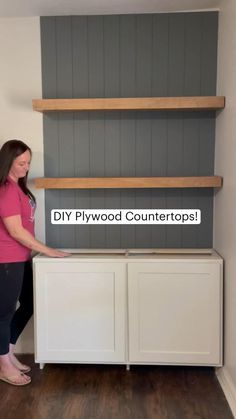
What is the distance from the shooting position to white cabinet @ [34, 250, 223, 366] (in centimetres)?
262

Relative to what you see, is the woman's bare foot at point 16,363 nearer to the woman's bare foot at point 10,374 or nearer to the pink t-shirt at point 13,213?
the woman's bare foot at point 10,374

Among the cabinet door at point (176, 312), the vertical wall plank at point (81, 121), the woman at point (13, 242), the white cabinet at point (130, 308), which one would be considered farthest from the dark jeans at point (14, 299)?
the cabinet door at point (176, 312)

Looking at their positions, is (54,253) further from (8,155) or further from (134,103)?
(134,103)

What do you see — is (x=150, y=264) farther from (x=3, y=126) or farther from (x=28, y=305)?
(x=3, y=126)

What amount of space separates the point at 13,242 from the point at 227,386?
4.99ft

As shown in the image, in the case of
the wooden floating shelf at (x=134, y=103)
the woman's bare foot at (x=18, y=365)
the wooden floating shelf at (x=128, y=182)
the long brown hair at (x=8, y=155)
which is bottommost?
the woman's bare foot at (x=18, y=365)

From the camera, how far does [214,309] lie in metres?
2.61

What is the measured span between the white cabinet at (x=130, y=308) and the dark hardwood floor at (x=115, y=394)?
0.36ft

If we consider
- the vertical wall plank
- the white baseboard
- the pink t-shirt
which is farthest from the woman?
the white baseboard

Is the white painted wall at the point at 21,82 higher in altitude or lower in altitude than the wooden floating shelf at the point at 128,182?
higher

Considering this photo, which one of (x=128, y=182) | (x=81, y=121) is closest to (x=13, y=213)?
(x=128, y=182)

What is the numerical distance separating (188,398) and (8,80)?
231cm

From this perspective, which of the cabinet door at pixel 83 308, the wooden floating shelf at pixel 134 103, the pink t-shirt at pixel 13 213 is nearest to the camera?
the pink t-shirt at pixel 13 213

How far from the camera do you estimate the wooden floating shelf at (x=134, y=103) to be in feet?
8.39
